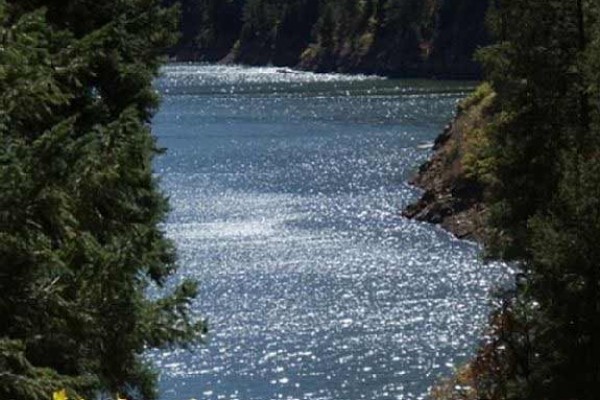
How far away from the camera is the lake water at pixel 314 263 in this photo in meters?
38.3

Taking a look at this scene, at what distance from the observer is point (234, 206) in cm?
7206

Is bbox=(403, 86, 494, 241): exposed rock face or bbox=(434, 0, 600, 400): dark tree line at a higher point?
bbox=(434, 0, 600, 400): dark tree line

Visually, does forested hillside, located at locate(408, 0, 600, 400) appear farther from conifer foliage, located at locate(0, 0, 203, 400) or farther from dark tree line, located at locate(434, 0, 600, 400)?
conifer foliage, located at locate(0, 0, 203, 400)

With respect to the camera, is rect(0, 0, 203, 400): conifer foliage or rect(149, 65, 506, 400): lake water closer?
rect(0, 0, 203, 400): conifer foliage

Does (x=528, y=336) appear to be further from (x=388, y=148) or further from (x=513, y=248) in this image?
(x=388, y=148)

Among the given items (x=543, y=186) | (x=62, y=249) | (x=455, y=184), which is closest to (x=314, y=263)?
(x=455, y=184)

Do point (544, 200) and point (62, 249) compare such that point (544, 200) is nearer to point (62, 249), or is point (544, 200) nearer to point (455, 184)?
point (62, 249)

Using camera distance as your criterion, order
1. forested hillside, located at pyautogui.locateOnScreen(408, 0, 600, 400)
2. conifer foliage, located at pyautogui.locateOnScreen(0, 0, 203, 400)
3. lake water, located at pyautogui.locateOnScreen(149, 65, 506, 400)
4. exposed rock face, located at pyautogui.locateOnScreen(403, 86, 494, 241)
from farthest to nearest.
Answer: exposed rock face, located at pyautogui.locateOnScreen(403, 86, 494, 241) → lake water, located at pyautogui.locateOnScreen(149, 65, 506, 400) → forested hillside, located at pyautogui.locateOnScreen(408, 0, 600, 400) → conifer foliage, located at pyautogui.locateOnScreen(0, 0, 203, 400)

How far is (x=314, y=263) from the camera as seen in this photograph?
5478 cm

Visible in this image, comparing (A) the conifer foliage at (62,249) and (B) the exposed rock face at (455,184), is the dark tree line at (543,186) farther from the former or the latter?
(B) the exposed rock face at (455,184)

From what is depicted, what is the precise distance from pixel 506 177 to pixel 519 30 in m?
3.85

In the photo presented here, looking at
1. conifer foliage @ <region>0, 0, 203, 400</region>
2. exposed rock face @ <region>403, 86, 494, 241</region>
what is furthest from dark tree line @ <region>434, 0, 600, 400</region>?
exposed rock face @ <region>403, 86, 494, 241</region>

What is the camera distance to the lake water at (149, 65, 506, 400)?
126 ft

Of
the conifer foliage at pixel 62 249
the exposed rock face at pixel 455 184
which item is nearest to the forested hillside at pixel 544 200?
the conifer foliage at pixel 62 249
